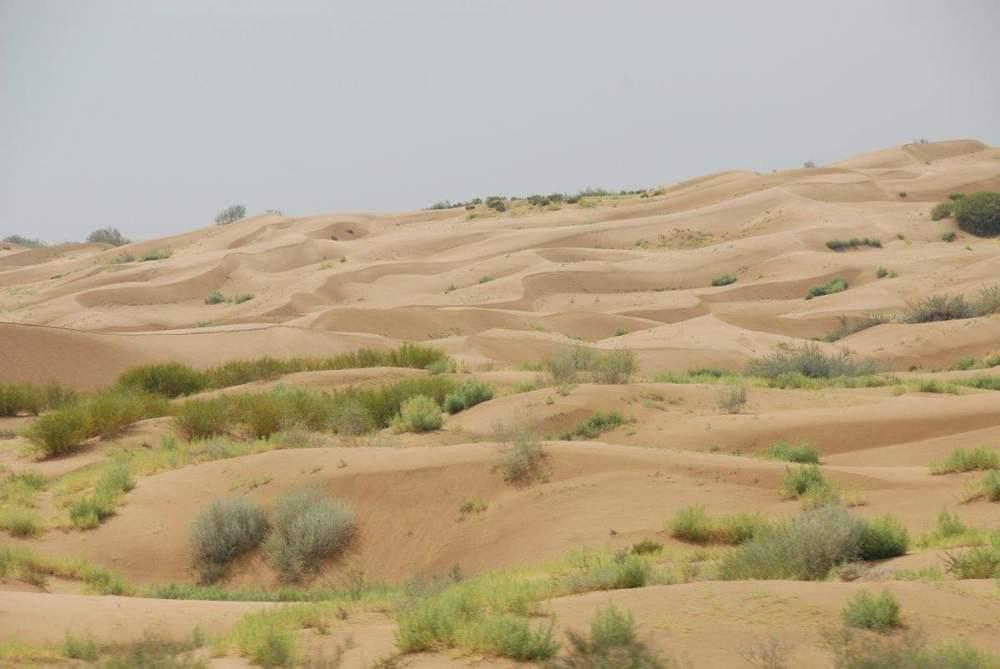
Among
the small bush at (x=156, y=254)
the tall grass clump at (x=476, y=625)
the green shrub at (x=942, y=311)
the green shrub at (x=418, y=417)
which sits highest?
the small bush at (x=156, y=254)

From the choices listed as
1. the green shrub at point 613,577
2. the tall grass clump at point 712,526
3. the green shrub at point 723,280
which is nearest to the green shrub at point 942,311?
the green shrub at point 723,280

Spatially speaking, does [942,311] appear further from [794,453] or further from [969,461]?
[969,461]

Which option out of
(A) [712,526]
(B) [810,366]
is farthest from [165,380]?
(A) [712,526]

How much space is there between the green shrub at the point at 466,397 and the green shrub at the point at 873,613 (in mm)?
13048

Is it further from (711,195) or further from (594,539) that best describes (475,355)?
(711,195)

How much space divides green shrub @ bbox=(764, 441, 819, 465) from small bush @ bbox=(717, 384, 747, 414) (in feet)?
9.81

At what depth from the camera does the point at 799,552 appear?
27.7ft

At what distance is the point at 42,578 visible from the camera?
10852 millimetres

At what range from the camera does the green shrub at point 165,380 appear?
23.8 m

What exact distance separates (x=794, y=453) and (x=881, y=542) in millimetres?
5831

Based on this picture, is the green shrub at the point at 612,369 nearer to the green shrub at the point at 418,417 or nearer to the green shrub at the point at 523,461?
the green shrub at the point at 418,417

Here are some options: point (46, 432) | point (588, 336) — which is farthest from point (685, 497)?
point (588, 336)

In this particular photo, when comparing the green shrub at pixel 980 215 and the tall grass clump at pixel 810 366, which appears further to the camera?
the green shrub at pixel 980 215

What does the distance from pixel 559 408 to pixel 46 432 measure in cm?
750
